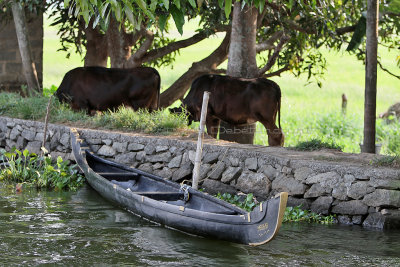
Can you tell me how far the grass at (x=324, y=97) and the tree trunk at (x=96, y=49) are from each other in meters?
2.99

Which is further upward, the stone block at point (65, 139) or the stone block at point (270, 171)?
the stone block at point (65, 139)

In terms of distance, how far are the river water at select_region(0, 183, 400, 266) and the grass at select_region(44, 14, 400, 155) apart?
3.09 m

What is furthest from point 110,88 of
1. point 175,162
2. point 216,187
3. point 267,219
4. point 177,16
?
point 177,16

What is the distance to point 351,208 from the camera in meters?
8.84

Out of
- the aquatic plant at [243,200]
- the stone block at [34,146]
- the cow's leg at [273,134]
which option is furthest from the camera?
the stone block at [34,146]

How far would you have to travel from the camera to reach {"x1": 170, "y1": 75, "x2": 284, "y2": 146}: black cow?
12422mm

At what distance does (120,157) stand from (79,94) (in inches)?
127

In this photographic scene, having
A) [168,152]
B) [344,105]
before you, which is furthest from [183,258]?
[344,105]

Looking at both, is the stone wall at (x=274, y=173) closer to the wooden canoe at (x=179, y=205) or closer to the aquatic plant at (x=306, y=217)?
the aquatic plant at (x=306, y=217)

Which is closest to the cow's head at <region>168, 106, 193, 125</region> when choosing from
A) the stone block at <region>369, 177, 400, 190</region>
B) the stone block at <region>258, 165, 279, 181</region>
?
the stone block at <region>258, 165, 279, 181</region>

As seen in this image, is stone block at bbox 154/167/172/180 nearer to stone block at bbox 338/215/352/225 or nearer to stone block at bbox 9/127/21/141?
stone block at bbox 338/215/352/225

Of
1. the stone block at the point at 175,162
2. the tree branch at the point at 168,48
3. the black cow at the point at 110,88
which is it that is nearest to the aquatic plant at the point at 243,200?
the stone block at the point at 175,162

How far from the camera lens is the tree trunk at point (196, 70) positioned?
1575 cm

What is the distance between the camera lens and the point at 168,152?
1106 centimetres
